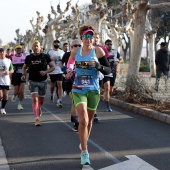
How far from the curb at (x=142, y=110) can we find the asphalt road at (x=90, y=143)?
191 mm

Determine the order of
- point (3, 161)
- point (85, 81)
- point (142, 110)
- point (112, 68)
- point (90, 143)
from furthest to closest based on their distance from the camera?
point (112, 68) < point (142, 110) < point (90, 143) < point (3, 161) < point (85, 81)

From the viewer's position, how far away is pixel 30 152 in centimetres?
690

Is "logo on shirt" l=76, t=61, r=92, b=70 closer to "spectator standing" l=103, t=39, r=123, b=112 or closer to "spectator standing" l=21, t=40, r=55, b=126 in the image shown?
"spectator standing" l=21, t=40, r=55, b=126

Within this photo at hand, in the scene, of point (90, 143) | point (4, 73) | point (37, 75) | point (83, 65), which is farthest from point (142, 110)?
point (83, 65)

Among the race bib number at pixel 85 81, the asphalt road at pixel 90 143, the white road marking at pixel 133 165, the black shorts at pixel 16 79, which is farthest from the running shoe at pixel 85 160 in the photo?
the black shorts at pixel 16 79

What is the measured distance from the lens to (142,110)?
37.3ft

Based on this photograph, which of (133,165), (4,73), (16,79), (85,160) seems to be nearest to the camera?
(85,160)

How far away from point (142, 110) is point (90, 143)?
408 cm

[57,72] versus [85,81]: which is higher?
[85,81]

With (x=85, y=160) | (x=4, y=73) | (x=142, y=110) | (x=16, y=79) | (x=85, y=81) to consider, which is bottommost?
(x=142, y=110)

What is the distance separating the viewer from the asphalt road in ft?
20.3

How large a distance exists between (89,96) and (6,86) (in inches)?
213

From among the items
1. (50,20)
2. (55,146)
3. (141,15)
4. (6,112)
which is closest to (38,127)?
(55,146)

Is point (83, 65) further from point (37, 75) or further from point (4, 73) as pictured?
point (4, 73)
